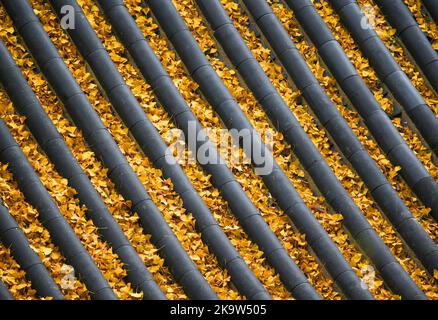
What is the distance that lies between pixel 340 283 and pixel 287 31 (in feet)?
10.3

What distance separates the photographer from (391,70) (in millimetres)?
8281

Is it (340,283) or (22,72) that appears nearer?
(340,283)

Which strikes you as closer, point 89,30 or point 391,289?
point 391,289

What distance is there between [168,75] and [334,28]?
215 centimetres

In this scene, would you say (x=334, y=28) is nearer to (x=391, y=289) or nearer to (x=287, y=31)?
(x=287, y=31)

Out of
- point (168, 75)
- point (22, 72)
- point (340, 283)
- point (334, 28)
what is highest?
point (22, 72)

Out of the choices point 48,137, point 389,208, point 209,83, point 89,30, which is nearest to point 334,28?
point 209,83

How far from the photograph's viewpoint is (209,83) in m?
8.20

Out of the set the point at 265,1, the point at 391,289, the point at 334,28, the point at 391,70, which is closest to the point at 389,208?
the point at 391,289

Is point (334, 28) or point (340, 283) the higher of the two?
point (334, 28)

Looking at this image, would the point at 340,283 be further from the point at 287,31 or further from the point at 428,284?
the point at 287,31
